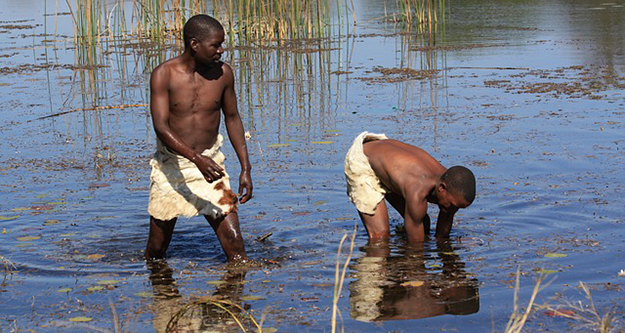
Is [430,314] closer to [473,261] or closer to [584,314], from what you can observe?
[584,314]

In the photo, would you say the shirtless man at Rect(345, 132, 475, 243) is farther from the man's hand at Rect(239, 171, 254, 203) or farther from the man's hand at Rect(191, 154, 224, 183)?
the man's hand at Rect(191, 154, 224, 183)

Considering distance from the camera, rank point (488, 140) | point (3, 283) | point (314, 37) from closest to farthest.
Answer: point (3, 283) < point (488, 140) < point (314, 37)

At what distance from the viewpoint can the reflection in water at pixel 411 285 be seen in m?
4.82

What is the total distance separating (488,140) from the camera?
9320 millimetres

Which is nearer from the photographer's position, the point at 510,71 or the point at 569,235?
the point at 569,235

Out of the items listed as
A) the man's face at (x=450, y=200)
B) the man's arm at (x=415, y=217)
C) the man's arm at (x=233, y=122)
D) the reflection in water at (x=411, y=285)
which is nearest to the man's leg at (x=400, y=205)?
the reflection in water at (x=411, y=285)

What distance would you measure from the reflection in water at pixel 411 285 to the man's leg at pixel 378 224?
0.38 ft

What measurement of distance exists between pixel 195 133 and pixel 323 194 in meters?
2.40

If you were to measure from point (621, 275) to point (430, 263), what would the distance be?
1.15 m

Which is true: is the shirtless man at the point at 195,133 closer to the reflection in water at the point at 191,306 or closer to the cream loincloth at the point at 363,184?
the reflection in water at the point at 191,306

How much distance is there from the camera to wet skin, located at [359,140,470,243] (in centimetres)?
586

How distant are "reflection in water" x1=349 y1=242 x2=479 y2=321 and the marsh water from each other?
18 millimetres

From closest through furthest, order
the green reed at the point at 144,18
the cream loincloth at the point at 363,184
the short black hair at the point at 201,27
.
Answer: the short black hair at the point at 201,27 → the cream loincloth at the point at 363,184 → the green reed at the point at 144,18

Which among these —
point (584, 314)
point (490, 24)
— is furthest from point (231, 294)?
point (490, 24)
